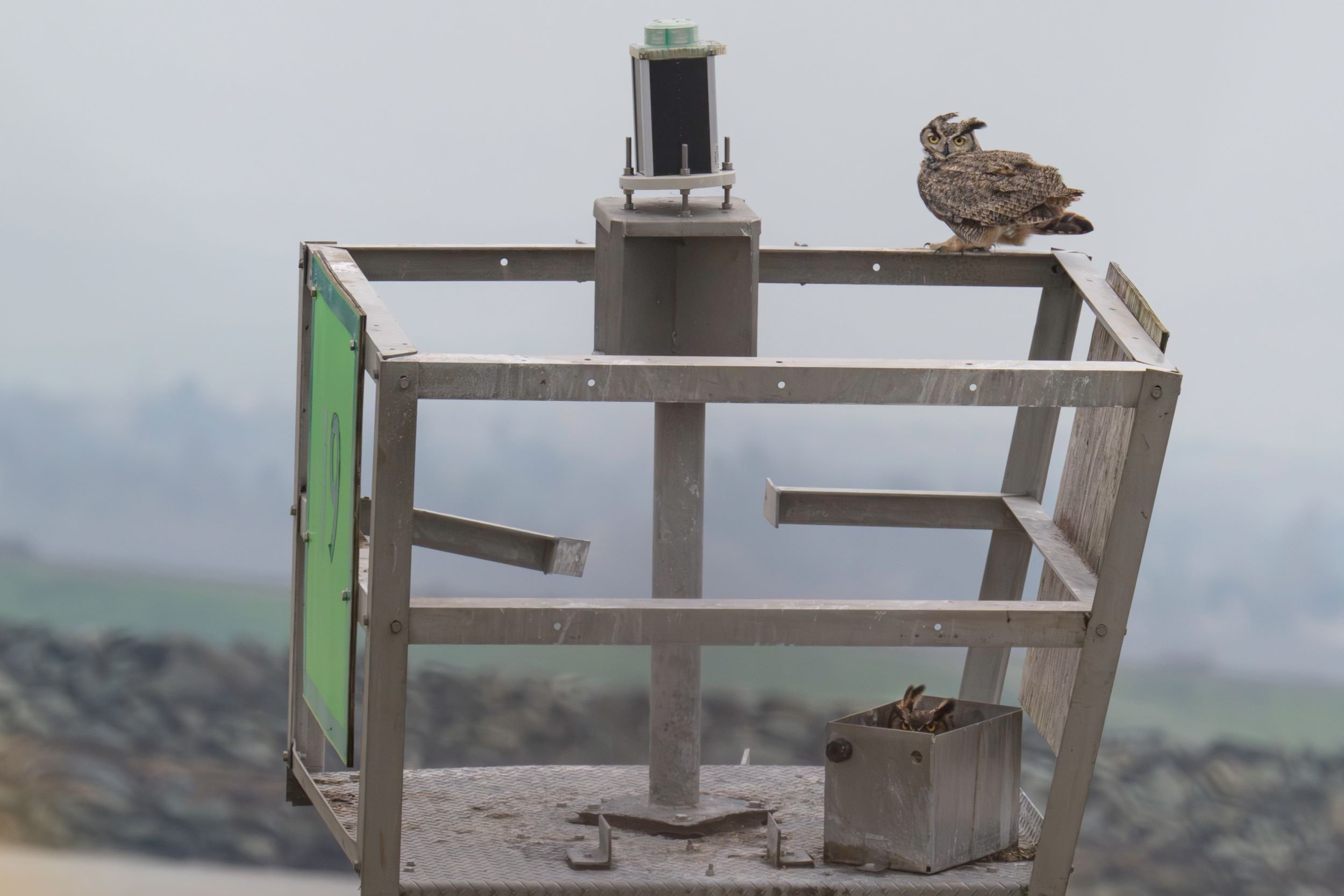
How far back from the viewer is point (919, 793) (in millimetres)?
2988

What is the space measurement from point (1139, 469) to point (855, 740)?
672 millimetres

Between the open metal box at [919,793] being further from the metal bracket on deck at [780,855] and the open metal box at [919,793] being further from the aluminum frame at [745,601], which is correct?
the aluminum frame at [745,601]

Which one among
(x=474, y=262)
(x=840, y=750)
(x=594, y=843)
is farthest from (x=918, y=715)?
(x=474, y=262)

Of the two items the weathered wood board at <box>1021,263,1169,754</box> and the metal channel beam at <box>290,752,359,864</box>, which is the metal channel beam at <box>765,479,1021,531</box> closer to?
the weathered wood board at <box>1021,263,1169,754</box>

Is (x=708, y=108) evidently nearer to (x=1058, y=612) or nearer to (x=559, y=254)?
(x=559, y=254)

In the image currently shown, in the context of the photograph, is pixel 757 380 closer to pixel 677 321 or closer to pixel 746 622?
pixel 746 622

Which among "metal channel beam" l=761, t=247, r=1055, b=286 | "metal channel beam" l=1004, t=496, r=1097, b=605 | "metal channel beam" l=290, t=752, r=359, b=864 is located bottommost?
"metal channel beam" l=290, t=752, r=359, b=864

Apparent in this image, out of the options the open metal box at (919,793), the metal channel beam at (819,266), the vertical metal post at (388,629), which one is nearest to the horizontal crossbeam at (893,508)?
the metal channel beam at (819,266)

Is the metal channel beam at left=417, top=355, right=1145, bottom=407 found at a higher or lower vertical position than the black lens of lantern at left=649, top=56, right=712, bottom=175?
lower

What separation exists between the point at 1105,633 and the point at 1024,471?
1034 millimetres

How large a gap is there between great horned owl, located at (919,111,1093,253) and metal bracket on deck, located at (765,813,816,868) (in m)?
1.27

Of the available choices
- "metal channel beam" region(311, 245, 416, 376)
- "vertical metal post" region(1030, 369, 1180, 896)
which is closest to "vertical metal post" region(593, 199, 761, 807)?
"metal channel beam" region(311, 245, 416, 376)

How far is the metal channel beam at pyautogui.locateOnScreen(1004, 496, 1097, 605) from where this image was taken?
2973mm

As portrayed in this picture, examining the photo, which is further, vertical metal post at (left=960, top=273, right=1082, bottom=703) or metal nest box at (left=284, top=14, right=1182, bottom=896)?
vertical metal post at (left=960, top=273, right=1082, bottom=703)
